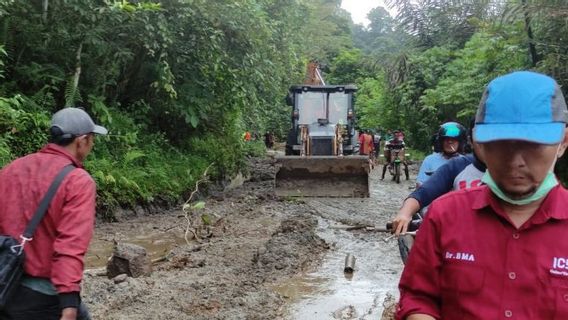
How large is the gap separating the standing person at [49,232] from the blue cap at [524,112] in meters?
→ 1.89

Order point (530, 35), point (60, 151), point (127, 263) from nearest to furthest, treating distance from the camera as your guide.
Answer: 1. point (60, 151)
2. point (127, 263)
3. point (530, 35)

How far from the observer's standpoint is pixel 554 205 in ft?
4.98

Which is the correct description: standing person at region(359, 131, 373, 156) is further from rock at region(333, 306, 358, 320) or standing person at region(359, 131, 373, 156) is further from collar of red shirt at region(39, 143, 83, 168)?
collar of red shirt at region(39, 143, 83, 168)

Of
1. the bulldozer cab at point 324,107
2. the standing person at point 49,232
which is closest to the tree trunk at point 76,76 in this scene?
the bulldozer cab at point 324,107

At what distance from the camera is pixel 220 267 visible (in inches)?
283

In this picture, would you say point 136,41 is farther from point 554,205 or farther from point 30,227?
point 554,205

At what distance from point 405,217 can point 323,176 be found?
1022 cm

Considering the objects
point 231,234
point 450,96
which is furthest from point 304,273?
point 450,96

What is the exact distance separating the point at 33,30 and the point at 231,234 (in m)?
5.13

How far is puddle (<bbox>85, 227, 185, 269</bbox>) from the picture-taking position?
780cm

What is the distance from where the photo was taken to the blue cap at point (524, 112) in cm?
145

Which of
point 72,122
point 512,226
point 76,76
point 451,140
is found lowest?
point 451,140

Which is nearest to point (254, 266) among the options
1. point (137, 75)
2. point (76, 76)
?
point (76, 76)

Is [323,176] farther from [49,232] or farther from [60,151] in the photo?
[49,232]
